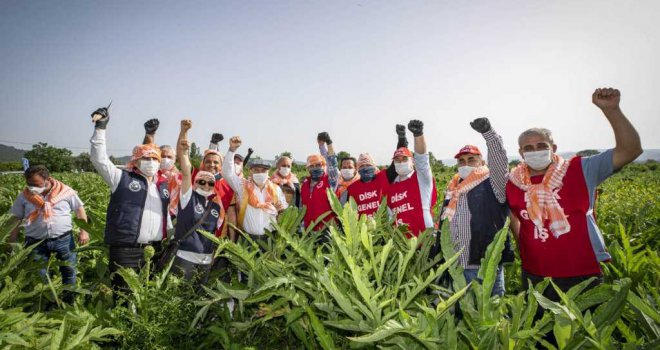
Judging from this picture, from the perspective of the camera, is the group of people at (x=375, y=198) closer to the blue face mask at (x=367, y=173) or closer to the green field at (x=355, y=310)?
the blue face mask at (x=367, y=173)

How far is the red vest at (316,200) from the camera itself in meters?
4.71

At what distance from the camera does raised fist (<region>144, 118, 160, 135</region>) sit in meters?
4.45

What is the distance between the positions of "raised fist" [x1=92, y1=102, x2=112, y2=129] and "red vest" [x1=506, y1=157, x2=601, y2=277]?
401 centimetres

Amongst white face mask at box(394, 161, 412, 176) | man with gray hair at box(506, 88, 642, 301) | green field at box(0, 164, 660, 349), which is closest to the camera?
green field at box(0, 164, 660, 349)

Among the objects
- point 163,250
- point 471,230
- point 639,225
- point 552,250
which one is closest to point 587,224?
Result: point 552,250

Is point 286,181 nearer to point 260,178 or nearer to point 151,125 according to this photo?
point 260,178

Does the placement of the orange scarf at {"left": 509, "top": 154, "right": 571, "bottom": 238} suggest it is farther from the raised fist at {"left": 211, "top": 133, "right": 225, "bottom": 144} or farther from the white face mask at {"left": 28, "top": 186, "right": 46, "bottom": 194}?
the white face mask at {"left": 28, "top": 186, "right": 46, "bottom": 194}

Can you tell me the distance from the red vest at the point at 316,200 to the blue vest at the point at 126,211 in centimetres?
212

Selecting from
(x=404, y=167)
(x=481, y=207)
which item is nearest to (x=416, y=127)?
(x=404, y=167)

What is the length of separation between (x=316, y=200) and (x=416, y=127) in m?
1.87

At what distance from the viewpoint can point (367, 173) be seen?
4.64m

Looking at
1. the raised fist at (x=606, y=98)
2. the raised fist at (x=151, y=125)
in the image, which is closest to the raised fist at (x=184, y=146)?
the raised fist at (x=151, y=125)

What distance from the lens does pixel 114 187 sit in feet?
11.5

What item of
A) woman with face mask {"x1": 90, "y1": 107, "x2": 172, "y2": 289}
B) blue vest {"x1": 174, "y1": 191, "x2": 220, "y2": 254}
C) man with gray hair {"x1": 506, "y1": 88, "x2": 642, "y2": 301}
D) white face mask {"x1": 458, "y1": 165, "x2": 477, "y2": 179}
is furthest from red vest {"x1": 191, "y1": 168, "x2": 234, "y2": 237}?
man with gray hair {"x1": 506, "y1": 88, "x2": 642, "y2": 301}
